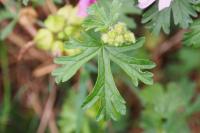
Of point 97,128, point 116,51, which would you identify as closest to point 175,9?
point 116,51

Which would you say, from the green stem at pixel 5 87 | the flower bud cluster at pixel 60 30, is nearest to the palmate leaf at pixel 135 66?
the flower bud cluster at pixel 60 30

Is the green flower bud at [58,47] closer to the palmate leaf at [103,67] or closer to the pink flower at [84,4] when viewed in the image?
the pink flower at [84,4]

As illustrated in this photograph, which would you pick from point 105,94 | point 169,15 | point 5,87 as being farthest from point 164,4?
point 5,87

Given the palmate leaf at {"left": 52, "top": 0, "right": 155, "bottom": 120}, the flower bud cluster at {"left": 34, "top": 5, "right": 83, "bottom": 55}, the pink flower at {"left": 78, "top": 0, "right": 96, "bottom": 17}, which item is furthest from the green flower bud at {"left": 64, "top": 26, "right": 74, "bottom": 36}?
the palmate leaf at {"left": 52, "top": 0, "right": 155, "bottom": 120}

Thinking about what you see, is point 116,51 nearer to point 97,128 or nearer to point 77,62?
point 77,62

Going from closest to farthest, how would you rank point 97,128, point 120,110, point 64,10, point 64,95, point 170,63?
point 120,110
point 64,10
point 97,128
point 64,95
point 170,63
